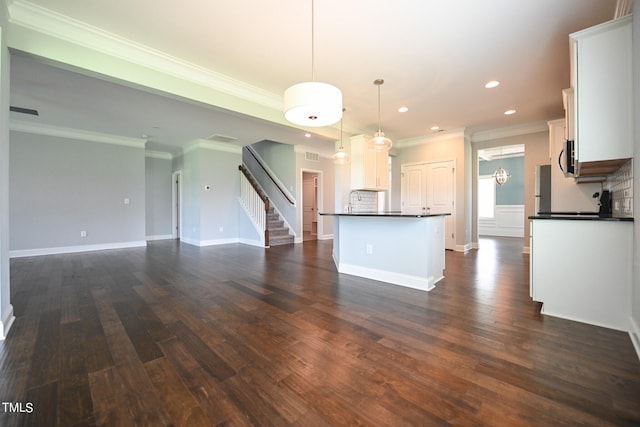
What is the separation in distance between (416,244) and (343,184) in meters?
2.93

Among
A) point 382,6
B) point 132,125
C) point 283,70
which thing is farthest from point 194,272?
point 382,6

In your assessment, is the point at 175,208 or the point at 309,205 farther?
the point at 309,205

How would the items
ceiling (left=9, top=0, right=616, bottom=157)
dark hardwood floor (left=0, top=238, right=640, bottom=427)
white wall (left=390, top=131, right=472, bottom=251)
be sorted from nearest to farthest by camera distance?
dark hardwood floor (left=0, top=238, right=640, bottom=427)
ceiling (left=9, top=0, right=616, bottom=157)
white wall (left=390, top=131, right=472, bottom=251)

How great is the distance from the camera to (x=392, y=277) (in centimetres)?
349

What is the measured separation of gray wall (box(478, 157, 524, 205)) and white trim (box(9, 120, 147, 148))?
10994mm

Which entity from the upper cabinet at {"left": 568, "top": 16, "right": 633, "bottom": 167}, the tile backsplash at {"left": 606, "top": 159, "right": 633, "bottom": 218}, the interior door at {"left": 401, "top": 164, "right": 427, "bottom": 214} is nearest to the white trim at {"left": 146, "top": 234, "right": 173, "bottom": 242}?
the interior door at {"left": 401, "top": 164, "right": 427, "bottom": 214}

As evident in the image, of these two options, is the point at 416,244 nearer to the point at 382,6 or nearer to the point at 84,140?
the point at 382,6

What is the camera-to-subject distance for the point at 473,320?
2.36 meters

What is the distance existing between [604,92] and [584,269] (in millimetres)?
1477

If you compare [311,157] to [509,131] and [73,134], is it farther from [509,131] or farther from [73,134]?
[73,134]

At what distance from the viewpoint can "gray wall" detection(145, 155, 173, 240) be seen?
8078 millimetres

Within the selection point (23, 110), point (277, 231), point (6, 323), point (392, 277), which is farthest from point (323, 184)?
point (6, 323)

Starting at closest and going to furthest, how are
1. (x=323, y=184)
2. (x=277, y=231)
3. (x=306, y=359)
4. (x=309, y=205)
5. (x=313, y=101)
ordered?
(x=306, y=359) < (x=313, y=101) < (x=277, y=231) < (x=323, y=184) < (x=309, y=205)

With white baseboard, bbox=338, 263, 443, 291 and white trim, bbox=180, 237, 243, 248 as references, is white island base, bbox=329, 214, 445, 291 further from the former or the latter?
white trim, bbox=180, 237, 243, 248
